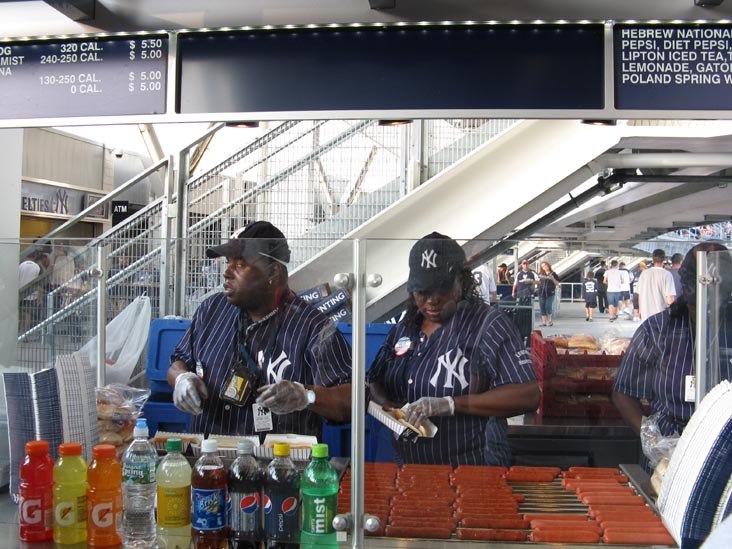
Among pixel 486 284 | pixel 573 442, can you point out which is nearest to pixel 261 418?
pixel 486 284

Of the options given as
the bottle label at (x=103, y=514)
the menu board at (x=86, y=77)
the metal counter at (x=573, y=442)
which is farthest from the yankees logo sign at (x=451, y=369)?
the menu board at (x=86, y=77)

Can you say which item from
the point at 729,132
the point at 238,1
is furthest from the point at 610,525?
the point at 729,132

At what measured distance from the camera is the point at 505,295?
2539 millimetres

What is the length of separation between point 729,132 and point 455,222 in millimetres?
2688

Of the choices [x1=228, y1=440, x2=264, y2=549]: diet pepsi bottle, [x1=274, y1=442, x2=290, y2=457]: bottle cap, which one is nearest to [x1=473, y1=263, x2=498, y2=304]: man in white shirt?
[x1=274, y1=442, x2=290, y2=457]: bottle cap

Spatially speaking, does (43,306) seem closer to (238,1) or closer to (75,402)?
(75,402)

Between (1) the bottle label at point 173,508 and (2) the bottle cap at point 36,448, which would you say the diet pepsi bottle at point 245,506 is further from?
(2) the bottle cap at point 36,448

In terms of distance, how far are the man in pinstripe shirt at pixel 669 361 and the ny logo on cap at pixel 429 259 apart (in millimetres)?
737

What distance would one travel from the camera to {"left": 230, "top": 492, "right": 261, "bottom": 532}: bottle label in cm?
233

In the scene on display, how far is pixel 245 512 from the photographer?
2.33 metres

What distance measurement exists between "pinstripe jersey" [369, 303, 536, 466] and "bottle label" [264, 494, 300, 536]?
0.43 meters

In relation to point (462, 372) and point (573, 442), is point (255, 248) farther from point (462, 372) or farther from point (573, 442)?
point (573, 442)

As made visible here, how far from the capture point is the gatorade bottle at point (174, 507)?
2.38m

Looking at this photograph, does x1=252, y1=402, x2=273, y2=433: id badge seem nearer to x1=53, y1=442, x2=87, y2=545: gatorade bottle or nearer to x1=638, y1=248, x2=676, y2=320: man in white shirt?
x1=53, y1=442, x2=87, y2=545: gatorade bottle
